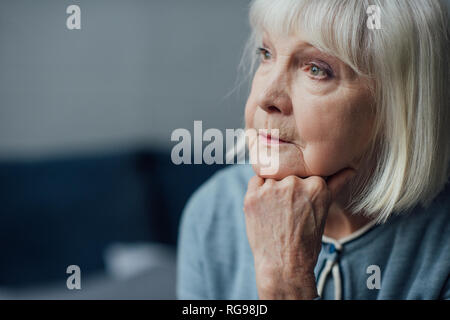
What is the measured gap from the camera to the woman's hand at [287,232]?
726 mm

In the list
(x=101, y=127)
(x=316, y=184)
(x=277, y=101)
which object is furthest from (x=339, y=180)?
(x=101, y=127)

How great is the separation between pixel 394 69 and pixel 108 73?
163 centimetres

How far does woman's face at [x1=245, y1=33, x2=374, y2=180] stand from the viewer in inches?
27.5

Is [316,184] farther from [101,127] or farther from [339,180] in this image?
[101,127]

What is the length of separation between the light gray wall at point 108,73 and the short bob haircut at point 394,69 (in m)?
1.10

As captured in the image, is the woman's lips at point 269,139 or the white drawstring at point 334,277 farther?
the white drawstring at point 334,277

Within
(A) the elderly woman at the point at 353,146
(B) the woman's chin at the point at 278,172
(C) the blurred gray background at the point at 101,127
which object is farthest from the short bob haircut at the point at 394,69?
(C) the blurred gray background at the point at 101,127

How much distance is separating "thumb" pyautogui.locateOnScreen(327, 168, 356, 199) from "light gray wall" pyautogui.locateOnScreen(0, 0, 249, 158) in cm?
109

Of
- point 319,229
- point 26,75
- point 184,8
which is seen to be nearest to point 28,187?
point 26,75

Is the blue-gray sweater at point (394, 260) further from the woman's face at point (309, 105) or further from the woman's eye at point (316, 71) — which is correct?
the woman's eye at point (316, 71)

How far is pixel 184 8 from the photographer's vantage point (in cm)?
201

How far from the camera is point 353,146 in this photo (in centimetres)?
75

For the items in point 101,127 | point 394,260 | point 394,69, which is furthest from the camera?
point 101,127
